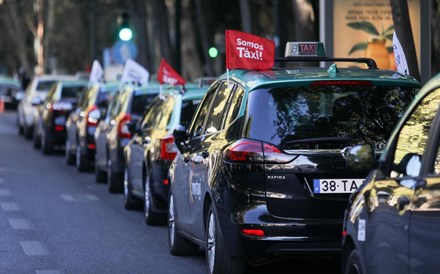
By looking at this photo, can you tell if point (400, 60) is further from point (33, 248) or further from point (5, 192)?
point (5, 192)

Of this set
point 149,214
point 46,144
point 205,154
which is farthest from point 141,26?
point 205,154

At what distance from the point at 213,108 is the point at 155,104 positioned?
5613 millimetres

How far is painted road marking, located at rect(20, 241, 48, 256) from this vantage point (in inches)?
501

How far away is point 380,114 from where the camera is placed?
10.1 metres

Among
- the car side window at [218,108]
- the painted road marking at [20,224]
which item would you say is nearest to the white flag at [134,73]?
the painted road marking at [20,224]

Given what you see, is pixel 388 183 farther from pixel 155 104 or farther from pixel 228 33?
pixel 155 104

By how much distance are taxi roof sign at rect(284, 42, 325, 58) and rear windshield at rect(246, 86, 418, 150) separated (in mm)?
1604

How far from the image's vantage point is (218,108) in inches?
438

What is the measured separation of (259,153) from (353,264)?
6.85 feet

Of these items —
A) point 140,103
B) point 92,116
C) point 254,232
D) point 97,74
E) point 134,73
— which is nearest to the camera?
point 254,232

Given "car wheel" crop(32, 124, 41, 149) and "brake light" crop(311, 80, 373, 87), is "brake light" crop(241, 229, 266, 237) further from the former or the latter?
"car wheel" crop(32, 124, 41, 149)

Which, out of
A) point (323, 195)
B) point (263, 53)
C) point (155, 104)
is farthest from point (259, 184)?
point (155, 104)

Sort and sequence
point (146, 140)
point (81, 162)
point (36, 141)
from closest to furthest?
point (146, 140) → point (81, 162) → point (36, 141)

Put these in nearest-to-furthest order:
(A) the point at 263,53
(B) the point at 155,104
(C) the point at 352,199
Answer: (C) the point at 352,199
(A) the point at 263,53
(B) the point at 155,104
